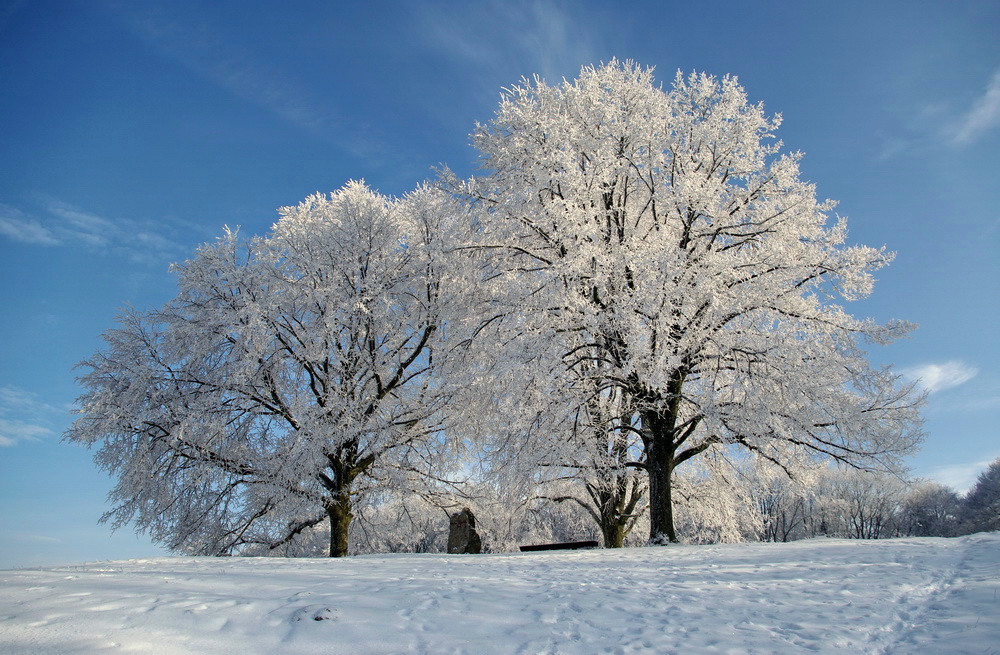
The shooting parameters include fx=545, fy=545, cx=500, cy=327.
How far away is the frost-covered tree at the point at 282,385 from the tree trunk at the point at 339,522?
0.04m

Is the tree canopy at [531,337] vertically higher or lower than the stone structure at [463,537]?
higher

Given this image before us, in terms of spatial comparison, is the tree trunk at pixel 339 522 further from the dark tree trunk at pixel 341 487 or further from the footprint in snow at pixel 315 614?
the footprint in snow at pixel 315 614

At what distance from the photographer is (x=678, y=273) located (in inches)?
416

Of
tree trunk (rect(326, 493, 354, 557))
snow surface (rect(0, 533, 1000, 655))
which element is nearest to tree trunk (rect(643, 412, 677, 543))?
snow surface (rect(0, 533, 1000, 655))

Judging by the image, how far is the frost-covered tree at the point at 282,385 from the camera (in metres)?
15.0

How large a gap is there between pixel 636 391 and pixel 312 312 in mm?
9705

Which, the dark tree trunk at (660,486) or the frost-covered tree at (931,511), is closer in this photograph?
the dark tree trunk at (660,486)

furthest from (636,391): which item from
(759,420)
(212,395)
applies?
(212,395)

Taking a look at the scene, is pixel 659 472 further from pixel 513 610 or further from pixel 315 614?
pixel 315 614

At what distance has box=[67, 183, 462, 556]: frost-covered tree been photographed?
15.0 meters

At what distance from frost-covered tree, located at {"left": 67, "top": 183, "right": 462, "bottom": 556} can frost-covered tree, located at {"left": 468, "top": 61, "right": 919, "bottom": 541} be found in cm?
290

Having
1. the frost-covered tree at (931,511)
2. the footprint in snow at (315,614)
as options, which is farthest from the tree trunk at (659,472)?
the frost-covered tree at (931,511)

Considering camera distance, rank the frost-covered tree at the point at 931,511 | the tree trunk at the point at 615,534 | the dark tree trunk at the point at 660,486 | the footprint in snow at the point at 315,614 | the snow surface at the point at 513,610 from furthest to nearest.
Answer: the frost-covered tree at the point at 931,511 → the tree trunk at the point at 615,534 → the dark tree trunk at the point at 660,486 → the footprint in snow at the point at 315,614 → the snow surface at the point at 513,610

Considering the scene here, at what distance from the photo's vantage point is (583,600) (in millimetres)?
5527
